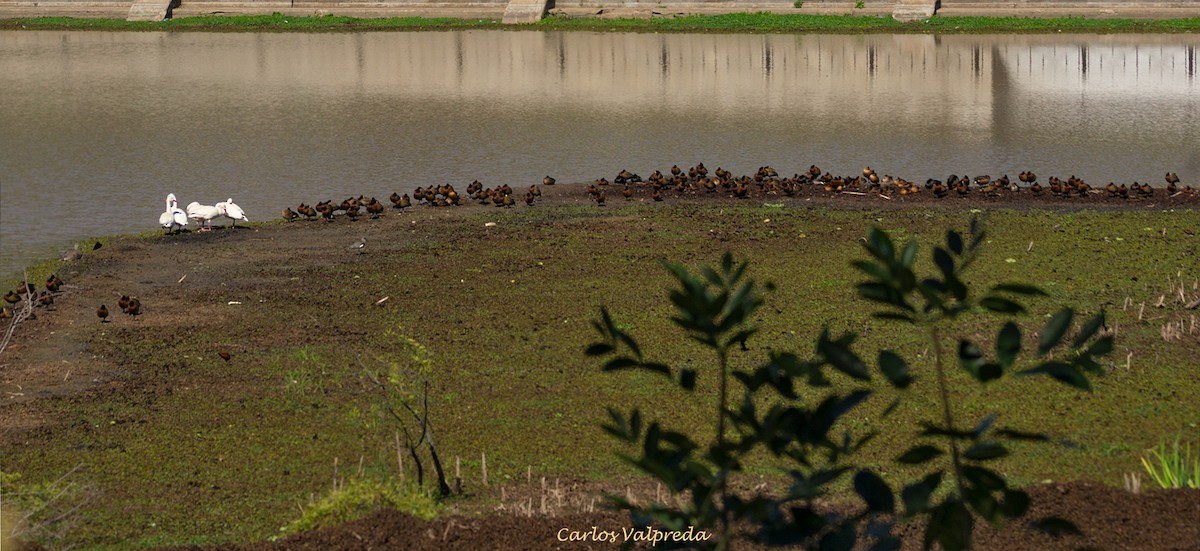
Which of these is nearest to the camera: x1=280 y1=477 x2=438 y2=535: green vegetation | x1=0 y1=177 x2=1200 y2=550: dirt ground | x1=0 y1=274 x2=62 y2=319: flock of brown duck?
x1=0 y1=177 x2=1200 y2=550: dirt ground

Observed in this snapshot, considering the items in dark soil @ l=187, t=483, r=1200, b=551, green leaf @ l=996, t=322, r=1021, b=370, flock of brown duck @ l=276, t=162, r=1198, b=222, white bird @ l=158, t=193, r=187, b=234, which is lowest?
dark soil @ l=187, t=483, r=1200, b=551

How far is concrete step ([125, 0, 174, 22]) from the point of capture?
49812mm

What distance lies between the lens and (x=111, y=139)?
26328 millimetres

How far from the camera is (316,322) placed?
12500 millimetres

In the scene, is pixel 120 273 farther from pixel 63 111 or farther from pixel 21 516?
pixel 63 111

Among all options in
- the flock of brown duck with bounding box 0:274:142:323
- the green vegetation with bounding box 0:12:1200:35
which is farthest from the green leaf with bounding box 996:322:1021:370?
the green vegetation with bounding box 0:12:1200:35

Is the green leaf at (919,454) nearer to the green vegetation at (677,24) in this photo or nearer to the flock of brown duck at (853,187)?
the flock of brown duck at (853,187)

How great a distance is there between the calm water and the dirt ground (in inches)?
75.9

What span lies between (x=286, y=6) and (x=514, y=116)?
78.8 ft

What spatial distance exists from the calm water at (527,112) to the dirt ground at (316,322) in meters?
1.93

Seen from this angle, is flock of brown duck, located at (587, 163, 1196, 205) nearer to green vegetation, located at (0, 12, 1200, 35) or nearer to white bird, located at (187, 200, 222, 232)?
white bird, located at (187, 200, 222, 232)

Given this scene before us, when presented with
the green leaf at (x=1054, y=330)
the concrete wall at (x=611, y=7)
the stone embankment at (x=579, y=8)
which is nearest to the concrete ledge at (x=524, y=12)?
the stone embankment at (x=579, y=8)

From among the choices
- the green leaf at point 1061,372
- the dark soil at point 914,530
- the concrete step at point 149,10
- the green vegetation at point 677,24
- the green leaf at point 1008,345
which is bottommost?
the dark soil at point 914,530

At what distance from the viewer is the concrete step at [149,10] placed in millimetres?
49812
